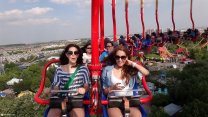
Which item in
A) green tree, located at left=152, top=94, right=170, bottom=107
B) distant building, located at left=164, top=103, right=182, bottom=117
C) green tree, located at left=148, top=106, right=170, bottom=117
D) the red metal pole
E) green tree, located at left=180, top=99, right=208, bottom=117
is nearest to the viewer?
the red metal pole

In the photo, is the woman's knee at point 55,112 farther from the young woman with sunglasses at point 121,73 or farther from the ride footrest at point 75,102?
the young woman with sunglasses at point 121,73

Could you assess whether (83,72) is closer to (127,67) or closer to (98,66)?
(98,66)

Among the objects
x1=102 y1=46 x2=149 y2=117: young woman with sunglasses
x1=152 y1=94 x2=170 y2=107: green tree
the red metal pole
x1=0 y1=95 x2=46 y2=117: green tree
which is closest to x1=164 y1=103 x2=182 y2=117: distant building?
x1=152 y1=94 x2=170 y2=107: green tree

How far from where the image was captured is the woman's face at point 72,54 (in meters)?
3.39

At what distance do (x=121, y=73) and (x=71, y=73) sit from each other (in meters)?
0.48

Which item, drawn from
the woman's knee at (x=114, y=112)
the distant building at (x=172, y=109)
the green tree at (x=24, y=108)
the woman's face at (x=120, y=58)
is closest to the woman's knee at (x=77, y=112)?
the woman's knee at (x=114, y=112)

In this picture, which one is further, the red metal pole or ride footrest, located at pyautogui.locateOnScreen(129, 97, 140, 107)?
ride footrest, located at pyautogui.locateOnScreen(129, 97, 140, 107)

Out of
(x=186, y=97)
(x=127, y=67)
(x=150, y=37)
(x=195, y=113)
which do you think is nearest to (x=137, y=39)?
(x=150, y=37)

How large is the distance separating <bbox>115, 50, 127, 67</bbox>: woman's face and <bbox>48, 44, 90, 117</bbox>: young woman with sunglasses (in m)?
0.31

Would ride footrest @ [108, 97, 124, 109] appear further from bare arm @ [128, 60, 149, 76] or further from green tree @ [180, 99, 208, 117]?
green tree @ [180, 99, 208, 117]

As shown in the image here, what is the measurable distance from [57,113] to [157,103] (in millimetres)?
18147

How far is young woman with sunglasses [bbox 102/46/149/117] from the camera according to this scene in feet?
11.1

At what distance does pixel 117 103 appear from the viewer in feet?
10.7

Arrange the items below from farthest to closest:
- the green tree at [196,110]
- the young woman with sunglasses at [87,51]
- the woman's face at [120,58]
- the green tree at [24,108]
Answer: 1. the green tree at [24,108]
2. the green tree at [196,110]
3. the young woman with sunglasses at [87,51]
4. the woman's face at [120,58]
